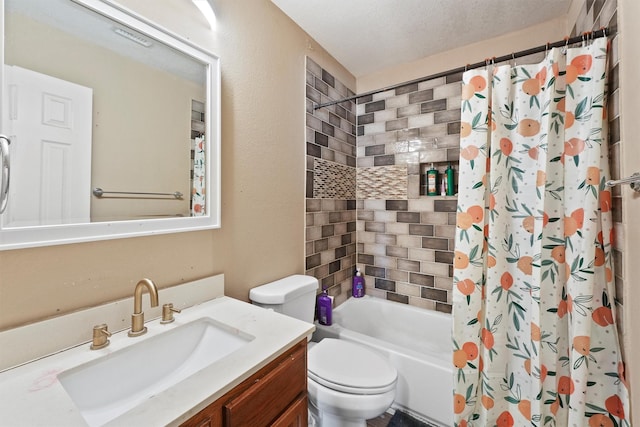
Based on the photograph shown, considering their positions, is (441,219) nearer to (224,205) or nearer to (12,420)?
(224,205)

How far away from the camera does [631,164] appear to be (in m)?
0.97

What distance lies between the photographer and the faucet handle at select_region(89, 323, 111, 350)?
0.83 meters

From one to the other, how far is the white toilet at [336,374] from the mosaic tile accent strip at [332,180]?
0.76 metres

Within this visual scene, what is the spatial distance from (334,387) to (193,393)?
78 cm

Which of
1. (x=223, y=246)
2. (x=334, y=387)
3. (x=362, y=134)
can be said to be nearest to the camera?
(x=334, y=387)

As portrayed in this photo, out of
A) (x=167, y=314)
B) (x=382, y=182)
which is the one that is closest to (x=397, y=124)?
(x=382, y=182)

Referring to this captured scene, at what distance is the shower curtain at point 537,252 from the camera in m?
1.11

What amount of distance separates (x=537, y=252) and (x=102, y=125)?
183cm

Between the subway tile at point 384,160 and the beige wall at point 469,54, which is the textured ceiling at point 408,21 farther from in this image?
the subway tile at point 384,160

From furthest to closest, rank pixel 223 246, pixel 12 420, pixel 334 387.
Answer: pixel 223 246, pixel 334 387, pixel 12 420

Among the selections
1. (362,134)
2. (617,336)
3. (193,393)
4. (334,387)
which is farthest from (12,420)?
(362,134)

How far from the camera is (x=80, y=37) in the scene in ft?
2.91

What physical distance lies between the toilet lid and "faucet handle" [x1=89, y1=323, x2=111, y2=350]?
33.7 inches

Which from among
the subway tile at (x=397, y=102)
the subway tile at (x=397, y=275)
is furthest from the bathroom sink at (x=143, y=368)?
the subway tile at (x=397, y=102)
